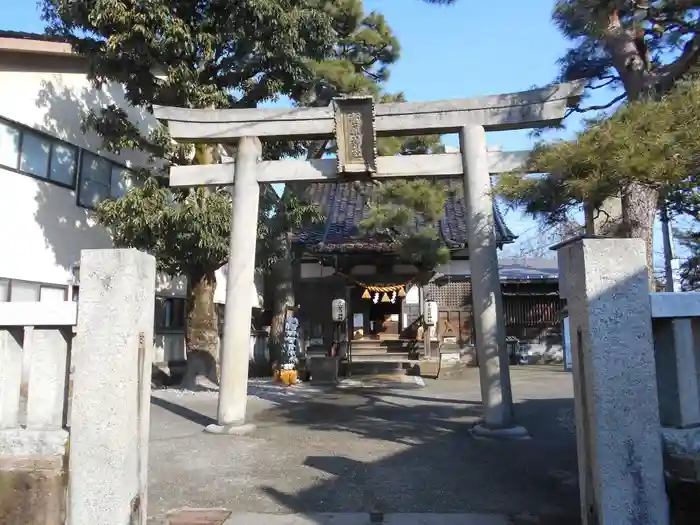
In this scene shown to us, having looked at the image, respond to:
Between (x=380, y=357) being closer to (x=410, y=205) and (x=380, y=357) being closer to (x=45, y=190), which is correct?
(x=410, y=205)

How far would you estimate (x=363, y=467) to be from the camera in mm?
6383

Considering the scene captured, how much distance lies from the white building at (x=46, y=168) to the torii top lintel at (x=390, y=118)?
16.1 ft

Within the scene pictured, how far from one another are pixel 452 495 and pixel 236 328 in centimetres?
441

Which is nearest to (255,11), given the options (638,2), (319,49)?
(319,49)

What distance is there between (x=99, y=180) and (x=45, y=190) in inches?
75.6

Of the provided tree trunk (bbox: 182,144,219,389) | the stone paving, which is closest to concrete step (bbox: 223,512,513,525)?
the stone paving

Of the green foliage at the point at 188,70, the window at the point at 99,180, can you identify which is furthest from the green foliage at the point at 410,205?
the window at the point at 99,180

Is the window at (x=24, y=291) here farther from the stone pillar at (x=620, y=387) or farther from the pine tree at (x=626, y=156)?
the stone pillar at (x=620, y=387)

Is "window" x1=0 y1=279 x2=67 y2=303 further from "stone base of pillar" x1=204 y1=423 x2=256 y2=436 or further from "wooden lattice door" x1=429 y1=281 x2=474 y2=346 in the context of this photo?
"wooden lattice door" x1=429 y1=281 x2=474 y2=346

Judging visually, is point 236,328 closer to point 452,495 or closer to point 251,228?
point 251,228

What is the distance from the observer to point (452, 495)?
5.40m

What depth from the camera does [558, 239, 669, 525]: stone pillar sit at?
371cm

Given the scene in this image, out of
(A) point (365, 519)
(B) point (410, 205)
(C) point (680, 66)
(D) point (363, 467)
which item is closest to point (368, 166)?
(C) point (680, 66)

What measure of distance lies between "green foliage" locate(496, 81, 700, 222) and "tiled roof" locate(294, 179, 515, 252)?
9.97 meters
